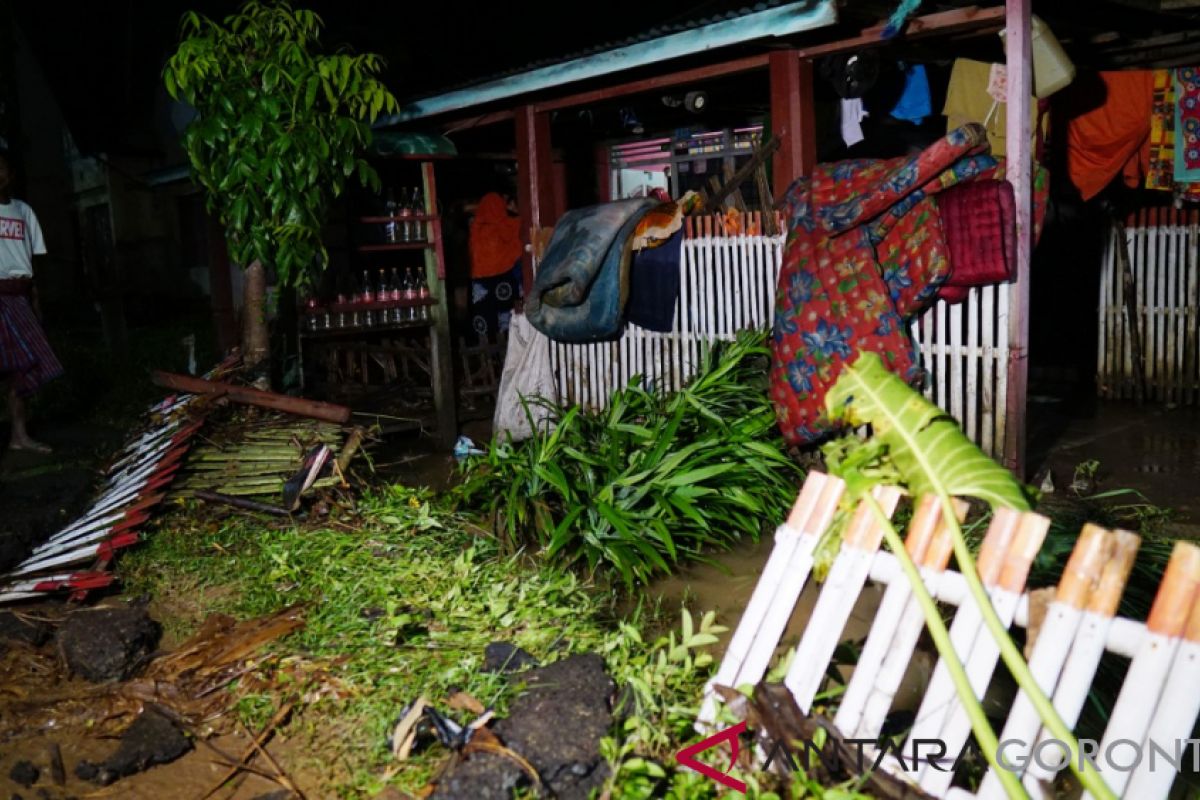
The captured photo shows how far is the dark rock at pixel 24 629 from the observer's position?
176 inches

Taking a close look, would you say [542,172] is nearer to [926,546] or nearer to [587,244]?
[587,244]

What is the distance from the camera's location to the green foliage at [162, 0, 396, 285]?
254 inches

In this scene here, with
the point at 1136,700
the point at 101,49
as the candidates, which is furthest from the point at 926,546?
the point at 101,49

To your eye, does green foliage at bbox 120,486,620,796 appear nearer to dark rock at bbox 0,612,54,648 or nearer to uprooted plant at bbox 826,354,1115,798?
dark rock at bbox 0,612,54,648

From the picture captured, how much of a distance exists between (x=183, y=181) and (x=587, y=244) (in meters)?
6.35

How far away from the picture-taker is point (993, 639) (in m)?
2.68

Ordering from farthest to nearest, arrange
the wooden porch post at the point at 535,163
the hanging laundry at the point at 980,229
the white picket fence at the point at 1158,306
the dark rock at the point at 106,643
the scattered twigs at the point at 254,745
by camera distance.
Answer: the wooden porch post at the point at 535,163 → the white picket fence at the point at 1158,306 → the hanging laundry at the point at 980,229 → the dark rock at the point at 106,643 → the scattered twigs at the point at 254,745

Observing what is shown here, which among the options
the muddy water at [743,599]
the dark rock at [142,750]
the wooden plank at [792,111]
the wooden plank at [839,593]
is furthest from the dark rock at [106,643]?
the wooden plank at [792,111]

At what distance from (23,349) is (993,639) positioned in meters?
7.69

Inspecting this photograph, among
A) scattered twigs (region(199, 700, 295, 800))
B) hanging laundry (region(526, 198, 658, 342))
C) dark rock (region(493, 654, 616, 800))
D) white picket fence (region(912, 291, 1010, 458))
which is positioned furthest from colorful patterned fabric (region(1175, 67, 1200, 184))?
scattered twigs (region(199, 700, 295, 800))

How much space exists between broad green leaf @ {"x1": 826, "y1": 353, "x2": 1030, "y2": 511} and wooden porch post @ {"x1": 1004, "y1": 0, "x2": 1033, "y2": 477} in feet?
10.6

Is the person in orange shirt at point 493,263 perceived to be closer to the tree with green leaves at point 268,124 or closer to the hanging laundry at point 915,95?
the tree with green leaves at point 268,124

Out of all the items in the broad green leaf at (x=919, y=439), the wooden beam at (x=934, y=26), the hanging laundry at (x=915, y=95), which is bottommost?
the broad green leaf at (x=919, y=439)

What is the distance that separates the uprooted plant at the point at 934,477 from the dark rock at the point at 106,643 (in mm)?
3151
